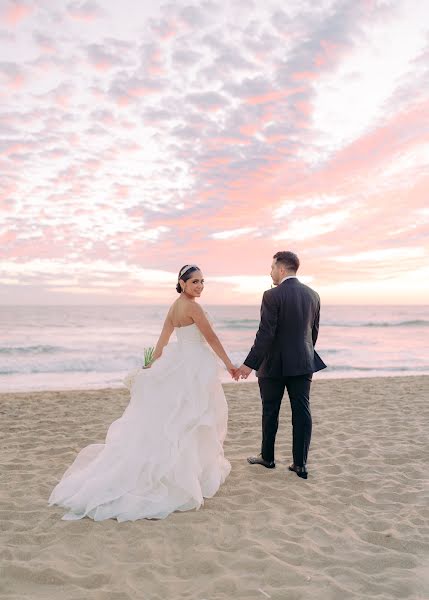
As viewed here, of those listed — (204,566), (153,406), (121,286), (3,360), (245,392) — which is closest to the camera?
(204,566)

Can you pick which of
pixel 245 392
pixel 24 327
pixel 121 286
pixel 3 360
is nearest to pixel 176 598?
pixel 245 392

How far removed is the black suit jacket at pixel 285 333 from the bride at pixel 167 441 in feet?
1.90

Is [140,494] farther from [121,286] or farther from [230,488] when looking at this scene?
[121,286]

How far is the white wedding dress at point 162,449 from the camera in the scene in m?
3.87

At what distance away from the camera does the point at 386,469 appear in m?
5.16

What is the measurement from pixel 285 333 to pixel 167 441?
1.56m

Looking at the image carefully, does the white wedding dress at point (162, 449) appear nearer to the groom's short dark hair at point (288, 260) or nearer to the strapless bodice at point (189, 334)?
the strapless bodice at point (189, 334)

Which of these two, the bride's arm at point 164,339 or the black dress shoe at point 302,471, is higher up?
the bride's arm at point 164,339

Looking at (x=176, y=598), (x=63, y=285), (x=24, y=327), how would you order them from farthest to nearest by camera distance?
(x=63, y=285), (x=24, y=327), (x=176, y=598)

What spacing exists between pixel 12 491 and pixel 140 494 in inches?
53.6

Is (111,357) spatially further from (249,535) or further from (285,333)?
(249,535)

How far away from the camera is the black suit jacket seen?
4734 millimetres

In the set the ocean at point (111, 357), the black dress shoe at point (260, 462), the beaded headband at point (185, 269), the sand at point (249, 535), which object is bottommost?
the ocean at point (111, 357)

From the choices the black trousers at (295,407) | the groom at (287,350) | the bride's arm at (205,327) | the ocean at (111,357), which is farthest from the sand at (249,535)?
the ocean at (111,357)
